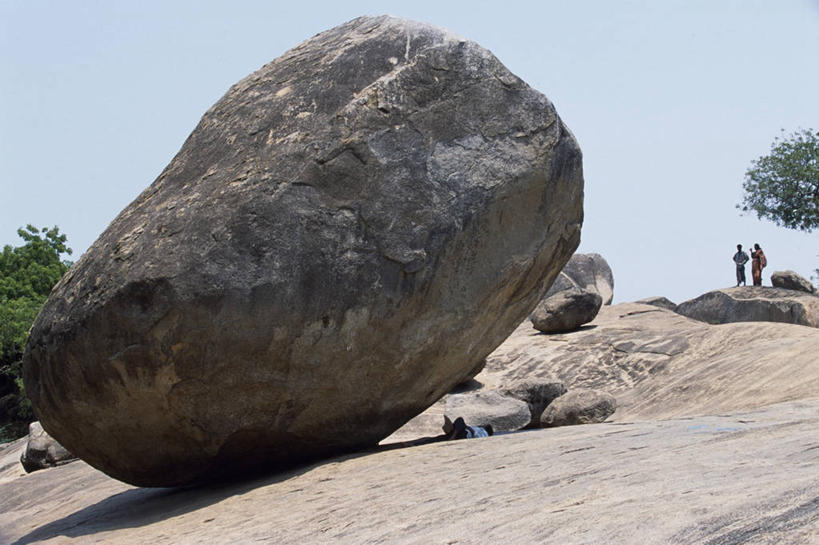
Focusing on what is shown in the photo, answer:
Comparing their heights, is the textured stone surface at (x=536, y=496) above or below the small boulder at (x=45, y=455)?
below

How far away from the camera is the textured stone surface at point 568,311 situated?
13758mm

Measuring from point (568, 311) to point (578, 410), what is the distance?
17.3ft

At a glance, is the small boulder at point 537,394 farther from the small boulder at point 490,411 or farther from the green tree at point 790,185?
the green tree at point 790,185

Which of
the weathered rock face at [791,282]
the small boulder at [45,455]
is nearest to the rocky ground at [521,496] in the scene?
the small boulder at [45,455]

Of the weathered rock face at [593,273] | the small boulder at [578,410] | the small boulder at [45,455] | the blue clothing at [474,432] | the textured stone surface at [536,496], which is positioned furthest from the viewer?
the weathered rock face at [593,273]

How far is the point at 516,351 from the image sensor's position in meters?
13.4

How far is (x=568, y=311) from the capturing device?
1373cm

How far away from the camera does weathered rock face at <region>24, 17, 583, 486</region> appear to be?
15.4ft

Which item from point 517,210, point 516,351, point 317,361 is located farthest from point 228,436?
point 516,351

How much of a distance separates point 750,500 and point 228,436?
293cm

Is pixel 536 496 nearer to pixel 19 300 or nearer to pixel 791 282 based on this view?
pixel 791 282

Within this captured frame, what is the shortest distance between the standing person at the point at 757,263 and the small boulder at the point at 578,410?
15.7m

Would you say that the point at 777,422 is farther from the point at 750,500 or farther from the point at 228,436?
the point at 228,436

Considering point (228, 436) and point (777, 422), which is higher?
point (228, 436)
